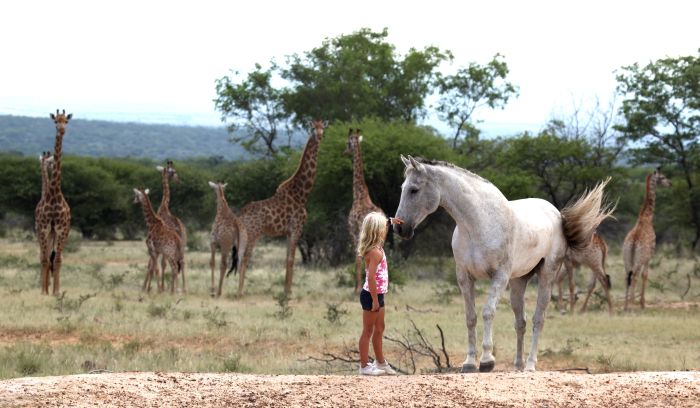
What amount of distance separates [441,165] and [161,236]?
10.6 m

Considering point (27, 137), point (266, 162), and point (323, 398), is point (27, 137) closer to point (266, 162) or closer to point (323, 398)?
point (266, 162)

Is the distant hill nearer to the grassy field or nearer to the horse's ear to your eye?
the grassy field

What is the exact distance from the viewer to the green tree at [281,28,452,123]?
3722cm

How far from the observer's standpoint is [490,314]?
759 centimetres

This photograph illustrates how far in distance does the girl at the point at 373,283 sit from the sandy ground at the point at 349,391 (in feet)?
2.24

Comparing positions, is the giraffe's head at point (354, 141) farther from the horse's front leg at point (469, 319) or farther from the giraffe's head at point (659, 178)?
the horse's front leg at point (469, 319)

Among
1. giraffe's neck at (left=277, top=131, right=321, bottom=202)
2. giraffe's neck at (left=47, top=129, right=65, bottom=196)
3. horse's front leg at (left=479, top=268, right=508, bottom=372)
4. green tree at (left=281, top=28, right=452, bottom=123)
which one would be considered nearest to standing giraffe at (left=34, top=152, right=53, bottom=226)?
giraffe's neck at (left=47, top=129, right=65, bottom=196)

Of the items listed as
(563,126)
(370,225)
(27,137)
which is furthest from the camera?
(27,137)

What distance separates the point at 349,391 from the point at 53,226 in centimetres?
1141

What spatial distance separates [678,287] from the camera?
2098cm

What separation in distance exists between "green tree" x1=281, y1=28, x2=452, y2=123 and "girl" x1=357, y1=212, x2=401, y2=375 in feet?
96.5

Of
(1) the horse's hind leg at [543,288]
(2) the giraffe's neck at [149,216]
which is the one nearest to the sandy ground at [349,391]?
(1) the horse's hind leg at [543,288]

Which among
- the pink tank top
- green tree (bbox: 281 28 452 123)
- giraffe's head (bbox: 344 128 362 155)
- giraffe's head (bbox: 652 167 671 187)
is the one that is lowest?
the pink tank top

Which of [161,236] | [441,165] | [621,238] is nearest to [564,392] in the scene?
[441,165]
